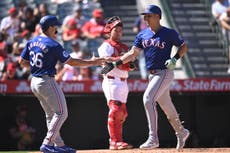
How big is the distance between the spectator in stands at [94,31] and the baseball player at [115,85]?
17.2 ft

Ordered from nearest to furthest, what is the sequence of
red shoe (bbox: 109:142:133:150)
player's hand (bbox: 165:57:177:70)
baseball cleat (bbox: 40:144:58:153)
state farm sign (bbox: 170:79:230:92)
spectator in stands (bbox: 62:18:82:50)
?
1. baseball cleat (bbox: 40:144:58:153)
2. player's hand (bbox: 165:57:177:70)
3. red shoe (bbox: 109:142:133:150)
4. state farm sign (bbox: 170:79:230:92)
5. spectator in stands (bbox: 62:18:82:50)

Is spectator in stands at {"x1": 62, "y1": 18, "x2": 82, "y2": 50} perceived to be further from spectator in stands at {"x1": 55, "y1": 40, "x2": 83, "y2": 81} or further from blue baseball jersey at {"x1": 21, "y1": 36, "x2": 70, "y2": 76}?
blue baseball jersey at {"x1": 21, "y1": 36, "x2": 70, "y2": 76}

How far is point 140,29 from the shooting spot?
16.7m

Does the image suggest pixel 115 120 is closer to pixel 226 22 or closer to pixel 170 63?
pixel 170 63

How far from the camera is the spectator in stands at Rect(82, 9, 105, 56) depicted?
54.3ft

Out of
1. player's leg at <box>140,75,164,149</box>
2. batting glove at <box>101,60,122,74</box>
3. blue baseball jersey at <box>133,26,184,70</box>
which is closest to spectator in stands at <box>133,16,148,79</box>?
batting glove at <box>101,60,122,74</box>

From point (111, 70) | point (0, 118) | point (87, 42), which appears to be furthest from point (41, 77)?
point (87, 42)

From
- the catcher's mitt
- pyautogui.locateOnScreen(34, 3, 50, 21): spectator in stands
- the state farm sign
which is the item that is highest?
pyautogui.locateOnScreen(34, 3, 50, 21): spectator in stands

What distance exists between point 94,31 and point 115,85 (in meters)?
5.54

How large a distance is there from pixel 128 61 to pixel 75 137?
5.04 meters

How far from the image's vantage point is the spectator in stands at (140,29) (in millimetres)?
15887

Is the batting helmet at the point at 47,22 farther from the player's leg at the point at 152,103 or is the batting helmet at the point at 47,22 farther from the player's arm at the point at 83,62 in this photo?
the player's leg at the point at 152,103

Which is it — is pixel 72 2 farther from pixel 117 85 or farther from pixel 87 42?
pixel 117 85

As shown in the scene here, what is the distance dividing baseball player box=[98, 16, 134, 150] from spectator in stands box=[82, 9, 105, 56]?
206 inches
